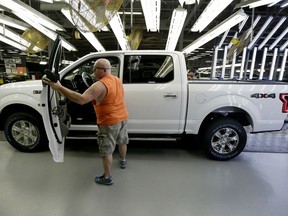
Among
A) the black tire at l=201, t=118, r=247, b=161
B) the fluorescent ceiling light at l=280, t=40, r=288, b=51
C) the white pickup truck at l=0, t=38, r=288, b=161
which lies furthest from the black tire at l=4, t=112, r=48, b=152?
the fluorescent ceiling light at l=280, t=40, r=288, b=51

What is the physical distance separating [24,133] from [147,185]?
7.39ft

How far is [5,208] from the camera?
2.46 meters

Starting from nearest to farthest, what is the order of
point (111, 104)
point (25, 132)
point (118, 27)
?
1. point (111, 104)
2. point (25, 132)
3. point (118, 27)

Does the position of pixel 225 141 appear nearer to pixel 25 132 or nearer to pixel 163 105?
pixel 163 105

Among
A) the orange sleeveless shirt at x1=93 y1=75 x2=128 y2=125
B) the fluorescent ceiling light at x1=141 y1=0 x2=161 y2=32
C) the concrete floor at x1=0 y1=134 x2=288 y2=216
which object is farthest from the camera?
the fluorescent ceiling light at x1=141 y1=0 x2=161 y2=32

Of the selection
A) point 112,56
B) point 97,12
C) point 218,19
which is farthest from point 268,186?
point 218,19

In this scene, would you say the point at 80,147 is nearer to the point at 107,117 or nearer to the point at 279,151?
the point at 107,117

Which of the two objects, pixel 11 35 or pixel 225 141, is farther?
pixel 11 35

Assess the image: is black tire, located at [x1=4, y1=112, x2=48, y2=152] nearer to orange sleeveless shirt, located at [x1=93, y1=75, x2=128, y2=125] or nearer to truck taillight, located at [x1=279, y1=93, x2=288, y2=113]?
orange sleeveless shirt, located at [x1=93, y1=75, x2=128, y2=125]

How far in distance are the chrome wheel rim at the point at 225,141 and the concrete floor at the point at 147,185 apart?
0.74 ft

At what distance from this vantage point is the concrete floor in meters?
2.51

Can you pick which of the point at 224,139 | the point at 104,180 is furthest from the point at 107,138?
the point at 224,139

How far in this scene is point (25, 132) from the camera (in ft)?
12.5

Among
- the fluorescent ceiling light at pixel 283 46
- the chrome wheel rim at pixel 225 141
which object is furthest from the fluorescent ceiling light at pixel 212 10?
the fluorescent ceiling light at pixel 283 46
